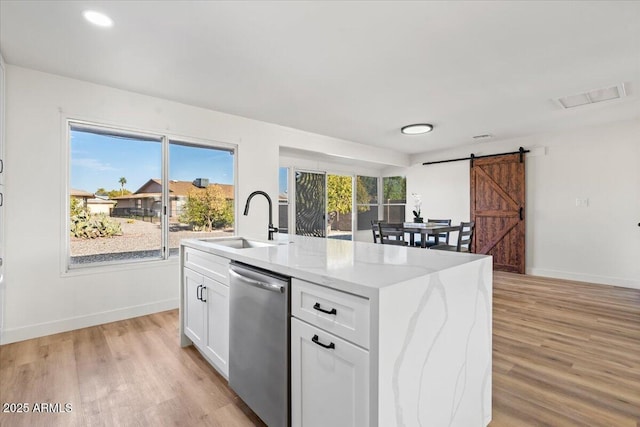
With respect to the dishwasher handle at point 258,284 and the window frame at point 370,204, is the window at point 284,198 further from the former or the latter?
the dishwasher handle at point 258,284

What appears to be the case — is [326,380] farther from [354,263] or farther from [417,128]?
[417,128]

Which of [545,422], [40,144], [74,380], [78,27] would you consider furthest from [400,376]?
[40,144]

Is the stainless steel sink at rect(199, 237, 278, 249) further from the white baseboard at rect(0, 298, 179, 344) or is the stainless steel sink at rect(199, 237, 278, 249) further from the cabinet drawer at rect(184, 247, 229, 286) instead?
the white baseboard at rect(0, 298, 179, 344)

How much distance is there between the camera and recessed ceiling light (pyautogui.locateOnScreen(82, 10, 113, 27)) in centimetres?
203

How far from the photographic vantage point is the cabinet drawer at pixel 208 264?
1947 mm

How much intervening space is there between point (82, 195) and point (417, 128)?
4.39m

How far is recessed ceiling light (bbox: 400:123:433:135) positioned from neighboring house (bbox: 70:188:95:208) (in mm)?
Answer: 4215

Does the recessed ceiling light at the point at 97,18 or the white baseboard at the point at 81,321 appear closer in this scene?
the recessed ceiling light at the point at 97,18

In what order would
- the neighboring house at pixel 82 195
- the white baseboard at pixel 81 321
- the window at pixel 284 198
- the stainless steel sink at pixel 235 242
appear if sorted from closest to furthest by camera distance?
the stainless steel sink at pixel 235 242 → the white baseboard at pixel 81 321 → the neighboring house at pixel 82 195 → the window at pixel 284 198

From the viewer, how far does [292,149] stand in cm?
522

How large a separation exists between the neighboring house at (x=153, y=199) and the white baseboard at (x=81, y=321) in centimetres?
105

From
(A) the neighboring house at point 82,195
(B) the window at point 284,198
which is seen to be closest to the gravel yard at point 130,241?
(A) the neighboring house at point 82,195

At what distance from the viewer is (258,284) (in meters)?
1.55

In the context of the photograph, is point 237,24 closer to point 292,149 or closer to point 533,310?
point 292,149
